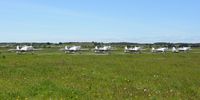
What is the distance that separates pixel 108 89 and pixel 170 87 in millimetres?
3727

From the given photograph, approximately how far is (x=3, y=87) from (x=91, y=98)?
14.8 feet

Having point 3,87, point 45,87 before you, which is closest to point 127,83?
point 45,87

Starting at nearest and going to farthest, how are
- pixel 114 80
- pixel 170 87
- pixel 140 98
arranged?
pixel 140 98 < pixel 170 87 < pixel 114 80

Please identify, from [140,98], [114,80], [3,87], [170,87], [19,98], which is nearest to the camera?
[19,98]

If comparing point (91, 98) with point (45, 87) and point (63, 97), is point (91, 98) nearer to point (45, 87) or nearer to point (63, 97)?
point (63, 97)

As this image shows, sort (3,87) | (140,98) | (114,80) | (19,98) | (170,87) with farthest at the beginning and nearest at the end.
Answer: (114,80), (170,87), (3,87), (140,98), (19,98)

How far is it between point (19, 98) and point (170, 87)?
28.6 ft

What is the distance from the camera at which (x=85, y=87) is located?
21.6 meters

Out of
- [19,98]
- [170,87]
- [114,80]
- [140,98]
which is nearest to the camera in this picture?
[19,98]

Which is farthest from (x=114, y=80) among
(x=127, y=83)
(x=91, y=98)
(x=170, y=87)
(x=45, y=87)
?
(x=91, y=98)

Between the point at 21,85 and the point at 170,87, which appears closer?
the point at 21,85

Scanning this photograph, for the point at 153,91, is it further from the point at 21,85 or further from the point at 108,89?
the point at 21,85

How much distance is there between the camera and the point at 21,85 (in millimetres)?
21562

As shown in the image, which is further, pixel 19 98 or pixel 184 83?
pixel 184 83
